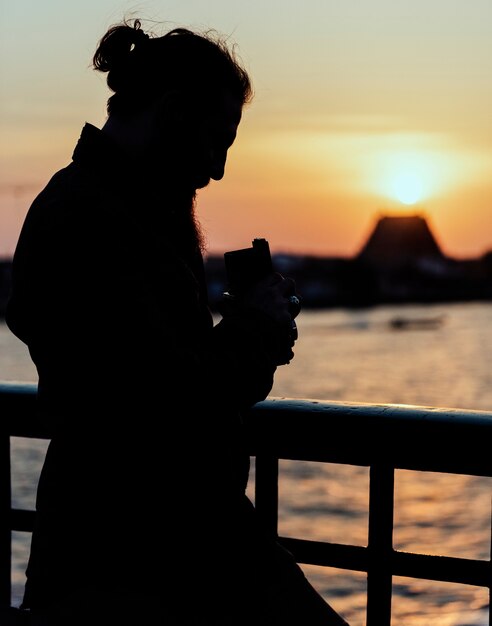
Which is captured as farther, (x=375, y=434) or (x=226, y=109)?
(x=375, y=434)

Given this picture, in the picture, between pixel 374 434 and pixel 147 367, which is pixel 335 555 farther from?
pixel 147 367

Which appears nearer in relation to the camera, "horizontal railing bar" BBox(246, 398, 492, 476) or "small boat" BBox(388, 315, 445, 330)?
"horizontal railing bar" BBox(246, 398, 492, 476)

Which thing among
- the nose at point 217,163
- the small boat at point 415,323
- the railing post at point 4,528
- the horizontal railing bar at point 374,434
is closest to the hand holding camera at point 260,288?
the nose at point 217,163

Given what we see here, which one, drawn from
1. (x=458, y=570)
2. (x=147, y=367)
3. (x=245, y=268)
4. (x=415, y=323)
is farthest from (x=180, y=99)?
(x=415, y=323)

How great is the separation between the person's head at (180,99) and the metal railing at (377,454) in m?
0.65

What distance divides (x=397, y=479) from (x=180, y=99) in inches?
Result: 1274

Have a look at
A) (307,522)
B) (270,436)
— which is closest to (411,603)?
(307,522)

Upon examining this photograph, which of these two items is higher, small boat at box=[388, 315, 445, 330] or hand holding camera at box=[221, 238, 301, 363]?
small boat at box=[388, 315, 445, 330]

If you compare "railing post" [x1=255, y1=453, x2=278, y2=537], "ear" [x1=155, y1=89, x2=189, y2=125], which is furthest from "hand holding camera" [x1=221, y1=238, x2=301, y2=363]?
"railing post" [x1=255, y1=453, x2=278, y2=537]

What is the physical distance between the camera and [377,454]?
7.00 feet

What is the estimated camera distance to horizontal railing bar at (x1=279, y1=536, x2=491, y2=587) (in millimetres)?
2055

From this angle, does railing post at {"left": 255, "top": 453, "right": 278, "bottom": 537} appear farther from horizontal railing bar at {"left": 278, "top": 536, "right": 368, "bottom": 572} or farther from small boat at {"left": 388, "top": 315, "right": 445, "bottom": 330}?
small boat at {"left": 388, "top": 315, "right": 445, "bottom": 330}

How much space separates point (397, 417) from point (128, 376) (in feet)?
2.34

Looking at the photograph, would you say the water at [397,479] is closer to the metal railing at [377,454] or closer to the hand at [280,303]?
the metal railing at [377,454]
